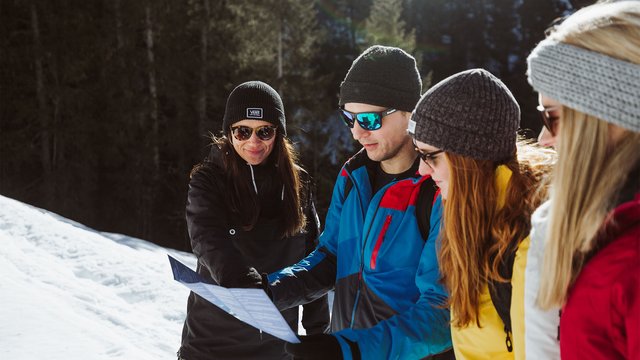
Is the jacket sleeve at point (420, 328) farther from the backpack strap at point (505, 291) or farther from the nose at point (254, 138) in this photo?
the nose at point (254, 138)

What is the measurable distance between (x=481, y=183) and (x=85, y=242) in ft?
20.6

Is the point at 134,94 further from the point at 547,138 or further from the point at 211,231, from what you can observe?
the point at 547,138

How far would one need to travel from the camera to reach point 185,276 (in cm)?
189

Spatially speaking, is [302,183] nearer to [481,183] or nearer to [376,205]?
[376,205]

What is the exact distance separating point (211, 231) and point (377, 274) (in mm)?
910

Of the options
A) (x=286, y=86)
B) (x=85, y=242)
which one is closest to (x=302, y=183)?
(x=85, y=242)

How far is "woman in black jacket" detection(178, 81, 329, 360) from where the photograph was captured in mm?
2607

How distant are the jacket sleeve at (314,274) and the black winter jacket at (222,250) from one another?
10.5 inches

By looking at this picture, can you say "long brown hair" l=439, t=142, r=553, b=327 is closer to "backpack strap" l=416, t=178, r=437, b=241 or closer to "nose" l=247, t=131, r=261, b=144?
"backpack strap" l=416, t=178, r=437, b=241

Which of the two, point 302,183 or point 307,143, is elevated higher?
point 302,183

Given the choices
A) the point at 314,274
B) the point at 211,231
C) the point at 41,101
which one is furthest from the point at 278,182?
the point at 41,101

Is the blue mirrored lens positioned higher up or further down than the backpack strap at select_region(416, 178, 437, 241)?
higher up

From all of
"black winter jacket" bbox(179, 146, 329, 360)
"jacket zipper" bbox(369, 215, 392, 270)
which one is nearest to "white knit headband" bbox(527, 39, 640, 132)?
"jacket zipper" bbox(369, 215, 392, 270)

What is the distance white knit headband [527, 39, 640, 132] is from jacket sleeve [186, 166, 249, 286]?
59.7 inches
